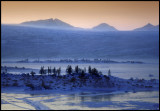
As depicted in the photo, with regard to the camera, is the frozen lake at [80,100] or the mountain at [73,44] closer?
the frozen lake at [80,100]

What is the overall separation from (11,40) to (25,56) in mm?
11579

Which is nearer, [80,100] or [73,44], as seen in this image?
[80,100]

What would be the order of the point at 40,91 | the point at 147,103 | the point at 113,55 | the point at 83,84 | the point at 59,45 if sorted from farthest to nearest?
the point at 59,45 → the point at 113,55 → the point at 83,84 → the point at 40,91 → the point at 147,103

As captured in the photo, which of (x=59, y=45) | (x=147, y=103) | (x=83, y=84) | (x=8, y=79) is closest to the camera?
(x=147, y=103)

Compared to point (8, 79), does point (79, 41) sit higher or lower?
higher

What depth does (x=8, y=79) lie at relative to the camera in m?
18.1

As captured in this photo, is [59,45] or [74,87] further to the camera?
[59,45]

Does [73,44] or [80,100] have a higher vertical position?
[73,44]

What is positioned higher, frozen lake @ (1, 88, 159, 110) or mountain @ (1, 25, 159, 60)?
mountain @ (1, 25, 159, 60)

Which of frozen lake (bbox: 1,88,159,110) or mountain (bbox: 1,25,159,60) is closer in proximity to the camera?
frozen lake (bbox: 1,88,159,110)

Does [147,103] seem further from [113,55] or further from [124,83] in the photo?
[113,55]

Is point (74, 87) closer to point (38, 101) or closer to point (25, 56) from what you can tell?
point (38, 101)

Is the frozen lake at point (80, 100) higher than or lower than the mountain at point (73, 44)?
lower

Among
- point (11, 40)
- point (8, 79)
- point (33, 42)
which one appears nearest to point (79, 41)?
point (33, 42)
